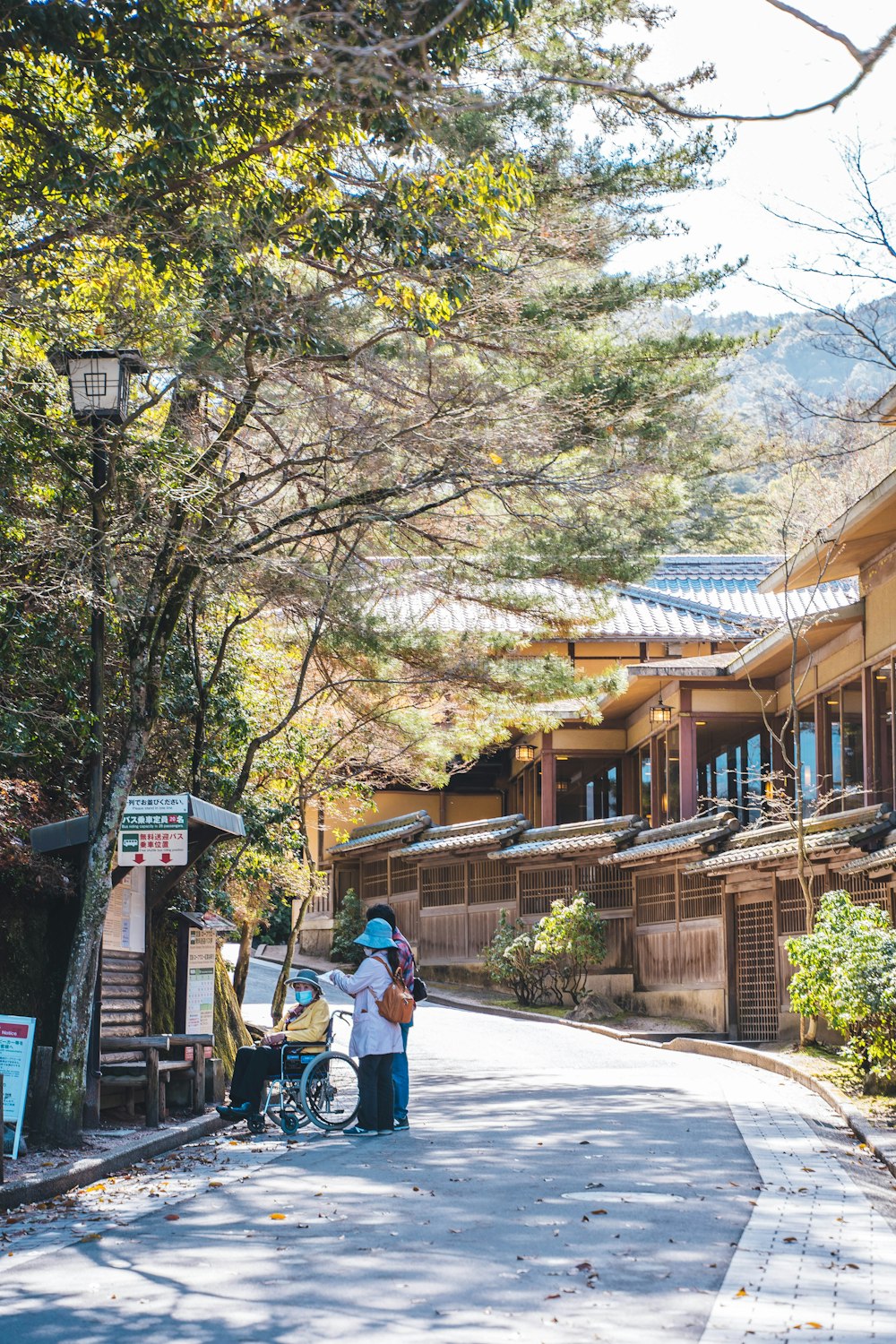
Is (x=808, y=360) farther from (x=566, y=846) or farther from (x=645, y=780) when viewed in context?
(x=566, y=846)

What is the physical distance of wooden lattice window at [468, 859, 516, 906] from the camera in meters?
34.1

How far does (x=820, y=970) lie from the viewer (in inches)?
612

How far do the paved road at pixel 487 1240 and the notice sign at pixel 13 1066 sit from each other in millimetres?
881

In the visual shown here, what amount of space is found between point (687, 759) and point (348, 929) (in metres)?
14.0

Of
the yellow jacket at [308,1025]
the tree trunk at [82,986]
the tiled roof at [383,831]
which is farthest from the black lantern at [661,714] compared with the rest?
the tree trunk at [82,986]

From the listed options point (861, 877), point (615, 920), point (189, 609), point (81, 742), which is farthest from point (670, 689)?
point (81, 742)

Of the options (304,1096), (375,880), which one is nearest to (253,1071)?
(304,1096)

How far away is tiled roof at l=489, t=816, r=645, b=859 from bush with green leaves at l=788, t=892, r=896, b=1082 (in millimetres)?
11986

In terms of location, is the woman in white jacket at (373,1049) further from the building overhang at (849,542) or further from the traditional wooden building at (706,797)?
the building overhang at (849,542)

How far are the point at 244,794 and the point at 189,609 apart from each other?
12.8ft

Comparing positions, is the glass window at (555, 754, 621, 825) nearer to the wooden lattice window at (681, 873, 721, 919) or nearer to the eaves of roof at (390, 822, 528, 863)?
the eaves of roof at (390, 822, 528, 863)

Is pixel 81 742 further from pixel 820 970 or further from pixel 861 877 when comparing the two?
pixel 861 877

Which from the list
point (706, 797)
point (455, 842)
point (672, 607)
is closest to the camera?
point (706, 797)

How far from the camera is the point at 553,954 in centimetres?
2894
